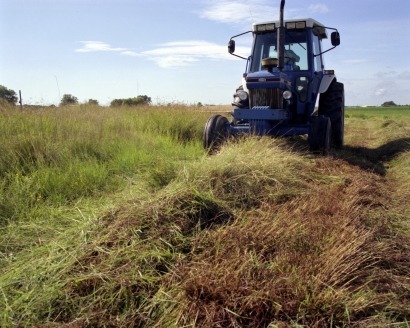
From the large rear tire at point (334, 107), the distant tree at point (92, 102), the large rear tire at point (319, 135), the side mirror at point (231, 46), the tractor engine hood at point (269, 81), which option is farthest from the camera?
the distant tree at point (92, 102)

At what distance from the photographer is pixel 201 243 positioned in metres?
2.60

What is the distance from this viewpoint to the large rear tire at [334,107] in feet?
23.8

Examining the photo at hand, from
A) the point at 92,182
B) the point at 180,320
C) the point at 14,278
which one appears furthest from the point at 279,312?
the point at 92,182

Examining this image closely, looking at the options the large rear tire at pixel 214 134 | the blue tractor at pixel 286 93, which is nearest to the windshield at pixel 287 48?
the blue tractor at pixel 286 93

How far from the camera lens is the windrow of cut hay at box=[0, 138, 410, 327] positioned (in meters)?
1.91

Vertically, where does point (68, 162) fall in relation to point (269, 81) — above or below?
below

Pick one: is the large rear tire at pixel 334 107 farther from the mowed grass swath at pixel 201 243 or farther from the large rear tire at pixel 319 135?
the mowed grass swath at pixel 201 243

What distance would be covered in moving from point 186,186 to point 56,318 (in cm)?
160

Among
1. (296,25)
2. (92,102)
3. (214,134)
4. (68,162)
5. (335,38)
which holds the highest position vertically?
(296,25)

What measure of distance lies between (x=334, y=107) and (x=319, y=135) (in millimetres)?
1618

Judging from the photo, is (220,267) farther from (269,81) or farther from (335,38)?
(335,38)

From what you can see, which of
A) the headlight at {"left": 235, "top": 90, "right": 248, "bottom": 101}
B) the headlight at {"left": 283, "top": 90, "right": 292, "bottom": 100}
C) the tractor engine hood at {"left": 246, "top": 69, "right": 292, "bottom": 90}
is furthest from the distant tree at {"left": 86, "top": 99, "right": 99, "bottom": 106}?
the headlight at {"left": 283, "top": 90, "right": 292, "bottom": 100}

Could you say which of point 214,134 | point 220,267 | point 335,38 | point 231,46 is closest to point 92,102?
point 231,46

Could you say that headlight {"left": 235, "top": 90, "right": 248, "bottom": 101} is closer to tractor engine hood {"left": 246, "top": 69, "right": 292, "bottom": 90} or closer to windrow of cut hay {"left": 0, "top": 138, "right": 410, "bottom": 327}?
tractor engine hood {"left": 246, "top": 69, "right": 292, "bottom": 90}
